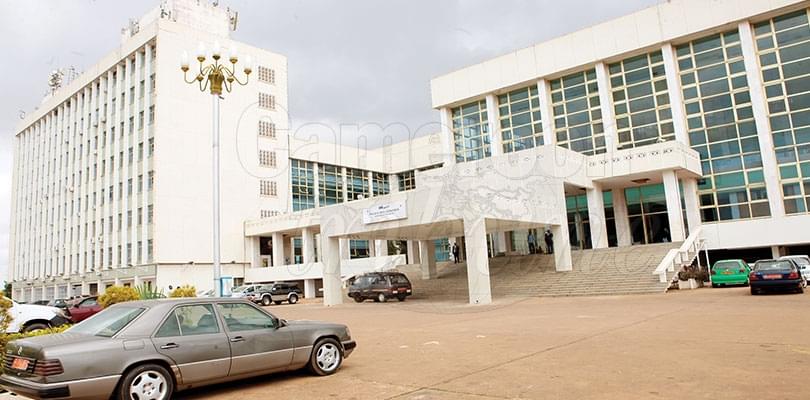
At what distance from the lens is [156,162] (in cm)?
4447

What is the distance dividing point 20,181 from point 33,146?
6353 mm

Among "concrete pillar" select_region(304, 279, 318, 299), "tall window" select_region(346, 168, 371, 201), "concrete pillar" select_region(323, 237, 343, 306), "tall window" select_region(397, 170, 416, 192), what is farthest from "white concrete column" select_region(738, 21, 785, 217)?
"tall window" select_region(346, 168, 371, 201)

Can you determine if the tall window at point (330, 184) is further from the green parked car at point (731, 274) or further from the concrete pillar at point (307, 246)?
the green parked car at point (731, 274)

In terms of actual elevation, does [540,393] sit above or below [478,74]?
below

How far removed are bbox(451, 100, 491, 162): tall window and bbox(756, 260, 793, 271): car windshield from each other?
24.0m

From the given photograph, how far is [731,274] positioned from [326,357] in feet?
70.0

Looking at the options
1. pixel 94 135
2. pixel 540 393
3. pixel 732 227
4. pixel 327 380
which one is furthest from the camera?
pixel 94 135

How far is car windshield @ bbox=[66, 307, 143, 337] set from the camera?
646cm

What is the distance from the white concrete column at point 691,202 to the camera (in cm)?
3169

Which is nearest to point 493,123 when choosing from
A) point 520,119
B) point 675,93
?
point 520,119

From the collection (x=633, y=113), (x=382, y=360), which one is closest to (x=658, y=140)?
(x=633, y=113)

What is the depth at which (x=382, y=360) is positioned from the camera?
919cm

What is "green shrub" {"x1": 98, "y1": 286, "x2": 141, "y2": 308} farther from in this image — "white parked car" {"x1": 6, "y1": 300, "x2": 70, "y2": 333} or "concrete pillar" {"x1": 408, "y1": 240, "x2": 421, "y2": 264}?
"concrete pillar" {"x1": 408, "y1": 240, "x2": 421, "y2": 264}

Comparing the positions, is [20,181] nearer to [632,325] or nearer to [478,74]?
[478,74]
